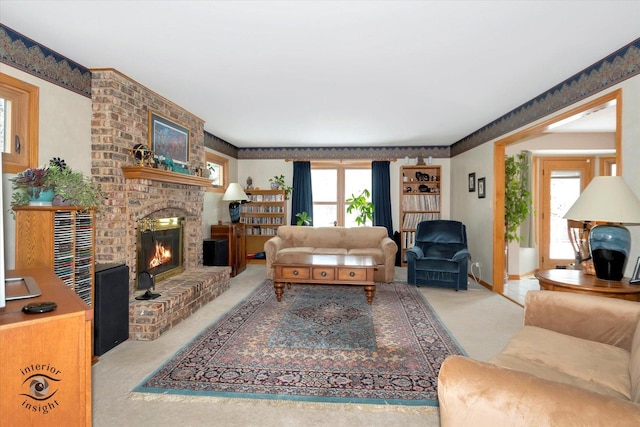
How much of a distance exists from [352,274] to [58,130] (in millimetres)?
3148

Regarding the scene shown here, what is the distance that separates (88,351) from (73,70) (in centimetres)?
279

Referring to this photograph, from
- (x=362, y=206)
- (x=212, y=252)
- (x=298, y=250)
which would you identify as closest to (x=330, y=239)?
(x=298, y=250)

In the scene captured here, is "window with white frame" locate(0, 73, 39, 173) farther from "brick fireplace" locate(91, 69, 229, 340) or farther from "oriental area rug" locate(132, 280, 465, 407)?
"oriental area rug" locate(132, 280, 465, 407)

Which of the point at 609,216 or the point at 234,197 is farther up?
the point at 234,197

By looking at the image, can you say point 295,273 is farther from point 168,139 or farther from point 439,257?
point 439,257

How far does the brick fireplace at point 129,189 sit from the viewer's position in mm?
3227

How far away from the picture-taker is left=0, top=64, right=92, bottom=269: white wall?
254 centimetres

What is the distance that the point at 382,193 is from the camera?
712 cm

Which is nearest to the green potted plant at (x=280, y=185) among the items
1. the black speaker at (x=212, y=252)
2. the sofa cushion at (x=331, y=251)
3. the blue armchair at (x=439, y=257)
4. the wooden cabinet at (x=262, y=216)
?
the wooden cabinet at (x=262, y=216)

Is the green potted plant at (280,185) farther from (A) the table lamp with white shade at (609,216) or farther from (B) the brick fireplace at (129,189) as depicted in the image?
(A) the table lamp with white shade at (609,216)

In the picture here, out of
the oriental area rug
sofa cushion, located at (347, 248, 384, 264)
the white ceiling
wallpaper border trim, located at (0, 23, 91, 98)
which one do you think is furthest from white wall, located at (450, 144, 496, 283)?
wallpaper border trim, located at (0, 23, 91, 98)

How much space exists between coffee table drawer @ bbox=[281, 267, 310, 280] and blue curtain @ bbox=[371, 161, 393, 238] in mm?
3361

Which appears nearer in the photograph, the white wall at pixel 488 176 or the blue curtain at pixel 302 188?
the white wall at pixel 488 176

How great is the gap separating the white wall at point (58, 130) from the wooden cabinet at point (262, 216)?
405 centimetres
